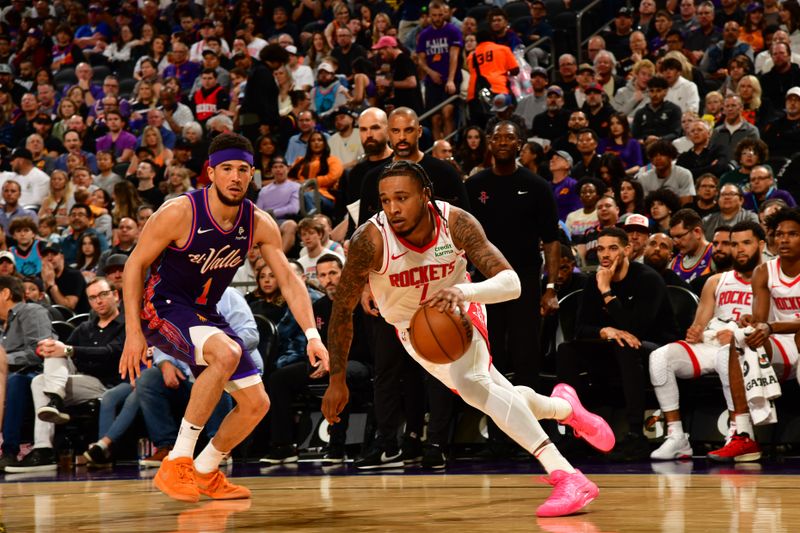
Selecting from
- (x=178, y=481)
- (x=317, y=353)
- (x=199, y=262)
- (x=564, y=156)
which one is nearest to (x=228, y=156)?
(x=199, y=262)

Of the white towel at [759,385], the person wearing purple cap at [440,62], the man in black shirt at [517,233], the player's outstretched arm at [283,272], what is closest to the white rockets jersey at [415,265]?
the player's outstretched arm at [283,272]

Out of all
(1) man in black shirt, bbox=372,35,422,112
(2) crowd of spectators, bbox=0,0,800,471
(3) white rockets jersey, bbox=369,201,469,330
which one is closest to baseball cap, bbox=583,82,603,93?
Result: (2) crowd of spectators, bbox=0,0,800,471

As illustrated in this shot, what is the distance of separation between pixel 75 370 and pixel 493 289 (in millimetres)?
5679

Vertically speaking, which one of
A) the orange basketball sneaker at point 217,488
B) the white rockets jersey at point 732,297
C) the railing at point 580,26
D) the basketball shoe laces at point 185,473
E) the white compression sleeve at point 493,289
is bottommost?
the orange basketball sneaker at point 217,488

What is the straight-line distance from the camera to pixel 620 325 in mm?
7844

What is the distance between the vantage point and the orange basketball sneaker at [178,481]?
5.61 meters

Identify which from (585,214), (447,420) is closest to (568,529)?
(447,420)

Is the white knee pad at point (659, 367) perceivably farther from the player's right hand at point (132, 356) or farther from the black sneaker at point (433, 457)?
the player's right hand at point (132, 356)

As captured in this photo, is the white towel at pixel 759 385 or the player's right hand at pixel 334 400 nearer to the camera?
the player's right hand at pixel 334 400

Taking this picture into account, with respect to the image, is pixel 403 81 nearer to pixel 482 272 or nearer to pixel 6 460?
pixel 6 460

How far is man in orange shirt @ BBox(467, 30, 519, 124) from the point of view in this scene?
1309cm

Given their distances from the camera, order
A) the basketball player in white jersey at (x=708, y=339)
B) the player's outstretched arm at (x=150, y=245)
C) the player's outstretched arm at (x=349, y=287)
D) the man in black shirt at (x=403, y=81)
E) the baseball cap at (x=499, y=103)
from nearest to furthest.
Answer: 1. the player's outstretched arm at (x=349, y=287)
2. the player's outstretched arm at (x=150, y=245)
3. the basketball player in white jersey at (x=708, y=339)
4. the baseball cap at (x=499, y=103)
5. the man in black shirt at (x=403, y=81)

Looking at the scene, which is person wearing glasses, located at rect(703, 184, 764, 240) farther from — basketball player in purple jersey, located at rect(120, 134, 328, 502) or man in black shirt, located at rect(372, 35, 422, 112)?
man in black shirt, located at rect(372, 35, 422, 112)

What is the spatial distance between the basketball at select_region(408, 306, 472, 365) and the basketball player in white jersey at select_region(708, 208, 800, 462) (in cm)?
322
